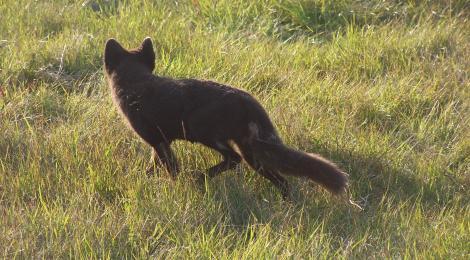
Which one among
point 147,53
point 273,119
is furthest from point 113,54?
point 273,119

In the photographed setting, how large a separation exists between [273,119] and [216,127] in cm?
107

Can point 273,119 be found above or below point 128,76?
below

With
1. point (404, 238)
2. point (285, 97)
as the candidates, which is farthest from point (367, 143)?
point (404, 238)

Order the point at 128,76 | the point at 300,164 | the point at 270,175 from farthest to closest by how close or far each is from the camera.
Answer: the point at 128,76, the point at 270,175, the point at 300,164

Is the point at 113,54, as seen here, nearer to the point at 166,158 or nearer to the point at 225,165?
the point at 166,158

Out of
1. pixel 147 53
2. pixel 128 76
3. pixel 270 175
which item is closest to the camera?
pixel 270 175

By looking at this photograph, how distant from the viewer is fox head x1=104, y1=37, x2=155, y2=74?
18.3ft

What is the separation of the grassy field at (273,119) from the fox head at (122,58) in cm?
40

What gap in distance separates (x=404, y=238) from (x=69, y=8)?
15.0ft

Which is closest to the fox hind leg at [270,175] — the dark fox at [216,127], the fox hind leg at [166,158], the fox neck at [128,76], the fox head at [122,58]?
the dark fox at [216,127]

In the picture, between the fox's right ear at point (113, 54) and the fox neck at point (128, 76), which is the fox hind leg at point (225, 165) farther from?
the fox's right ear at point (113, 54)

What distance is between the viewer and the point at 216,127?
4.80 meters

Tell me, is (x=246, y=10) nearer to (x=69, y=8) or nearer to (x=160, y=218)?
(x=69, y=8)

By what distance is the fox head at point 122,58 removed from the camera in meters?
5.59
